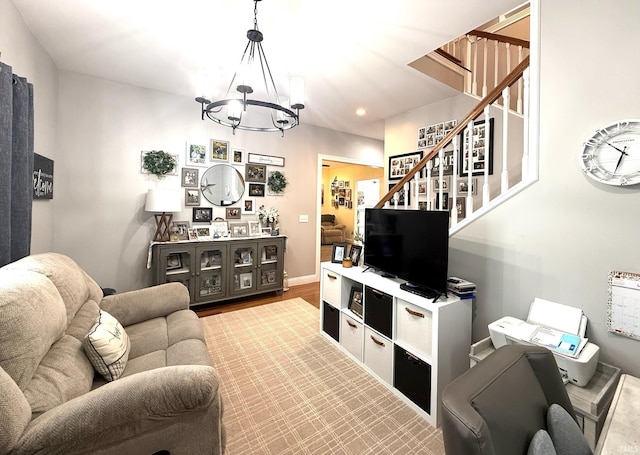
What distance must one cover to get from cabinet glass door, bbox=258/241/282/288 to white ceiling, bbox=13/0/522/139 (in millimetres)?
2107

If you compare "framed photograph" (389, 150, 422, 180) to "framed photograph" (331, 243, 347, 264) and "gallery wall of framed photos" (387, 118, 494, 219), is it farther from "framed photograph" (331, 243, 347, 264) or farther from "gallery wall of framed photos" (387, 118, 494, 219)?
"framed photograph" (331, 243, 347, 264)

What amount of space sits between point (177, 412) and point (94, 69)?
351cm

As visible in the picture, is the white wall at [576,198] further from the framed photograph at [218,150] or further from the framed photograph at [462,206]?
the framed photograph at [218,150]

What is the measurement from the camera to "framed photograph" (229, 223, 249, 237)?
3904 mm

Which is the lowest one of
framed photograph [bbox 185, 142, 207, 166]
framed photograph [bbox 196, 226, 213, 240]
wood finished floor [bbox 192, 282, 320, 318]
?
wood finished floor [bbox 192, 282, 320, 318]

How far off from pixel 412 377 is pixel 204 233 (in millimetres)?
2994

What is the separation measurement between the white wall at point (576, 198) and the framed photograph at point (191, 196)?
341 cm

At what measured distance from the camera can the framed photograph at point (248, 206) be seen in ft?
13.4

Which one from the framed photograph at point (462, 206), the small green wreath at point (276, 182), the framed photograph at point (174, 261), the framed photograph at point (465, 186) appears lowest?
the framed photograph at point (174, 261)

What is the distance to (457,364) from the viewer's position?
1.81m

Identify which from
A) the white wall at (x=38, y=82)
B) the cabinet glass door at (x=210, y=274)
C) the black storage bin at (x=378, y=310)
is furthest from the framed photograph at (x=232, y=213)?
the black storage bin at (x=378, y=310)

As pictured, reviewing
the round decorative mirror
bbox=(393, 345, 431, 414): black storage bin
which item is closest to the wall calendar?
bbox=(393, 345, 431, 414): black storage bin

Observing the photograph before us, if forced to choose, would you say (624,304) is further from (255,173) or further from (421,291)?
(255,173)

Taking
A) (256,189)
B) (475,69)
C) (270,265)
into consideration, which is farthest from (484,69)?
(270,265)
